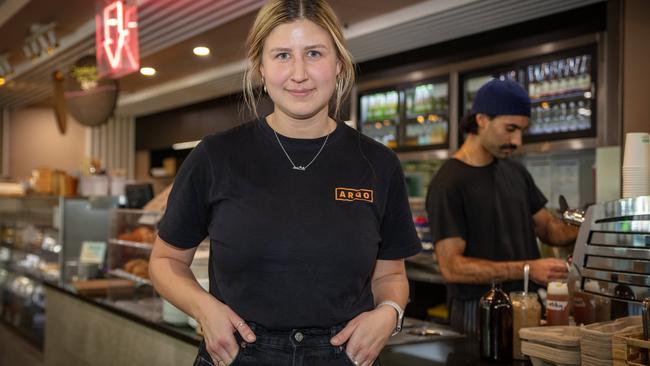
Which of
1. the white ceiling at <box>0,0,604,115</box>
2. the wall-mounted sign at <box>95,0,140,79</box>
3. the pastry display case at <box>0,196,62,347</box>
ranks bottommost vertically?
the pastry display case at <box>0,196,62,347</box>

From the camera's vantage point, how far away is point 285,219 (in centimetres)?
147

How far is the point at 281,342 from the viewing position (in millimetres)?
1473

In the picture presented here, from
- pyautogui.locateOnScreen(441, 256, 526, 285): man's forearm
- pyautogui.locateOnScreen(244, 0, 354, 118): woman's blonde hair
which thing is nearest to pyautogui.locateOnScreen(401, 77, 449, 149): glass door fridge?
pyautogui.locateOnScreen(441, 256, 526, 285): man's forearm

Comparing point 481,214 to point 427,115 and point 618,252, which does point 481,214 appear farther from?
point 427,115

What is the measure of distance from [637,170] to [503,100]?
1.11m

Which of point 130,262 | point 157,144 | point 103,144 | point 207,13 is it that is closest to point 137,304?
point 130,262

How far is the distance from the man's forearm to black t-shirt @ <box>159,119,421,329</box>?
1243 millimetres

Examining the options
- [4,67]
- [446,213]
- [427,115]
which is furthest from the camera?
[4,67]

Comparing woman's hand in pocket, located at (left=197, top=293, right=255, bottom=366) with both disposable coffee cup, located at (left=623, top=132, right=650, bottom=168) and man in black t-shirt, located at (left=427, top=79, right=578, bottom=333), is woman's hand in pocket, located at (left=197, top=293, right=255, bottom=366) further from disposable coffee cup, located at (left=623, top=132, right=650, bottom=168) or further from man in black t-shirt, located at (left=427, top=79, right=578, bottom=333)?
man in black t-shirt, located at (left=427, top=79, right=578, bottom=333)

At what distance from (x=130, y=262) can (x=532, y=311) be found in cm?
235

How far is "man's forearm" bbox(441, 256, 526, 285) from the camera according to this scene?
2717 mm

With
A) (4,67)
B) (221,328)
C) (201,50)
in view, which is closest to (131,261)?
(201,50)

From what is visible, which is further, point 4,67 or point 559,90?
point 4,67

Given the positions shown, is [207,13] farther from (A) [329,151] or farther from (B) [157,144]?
(B) [157,144]
